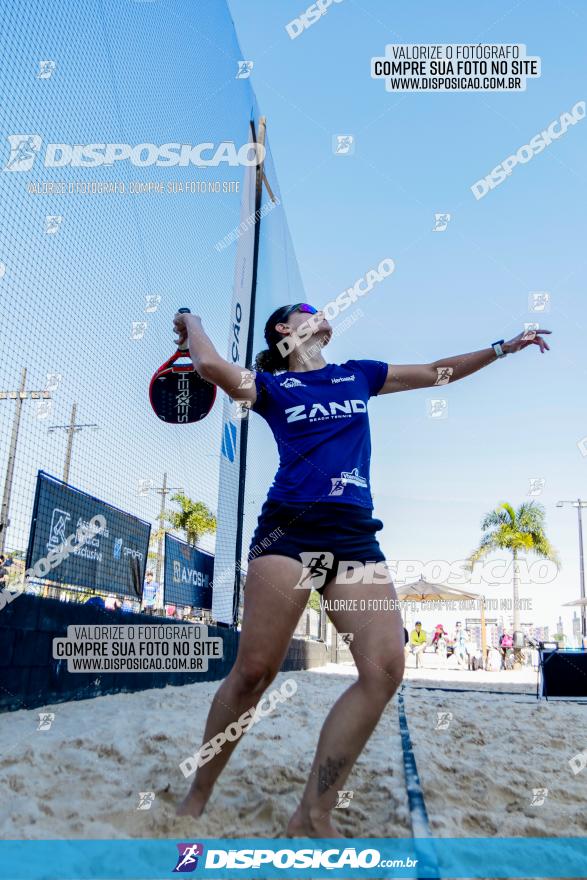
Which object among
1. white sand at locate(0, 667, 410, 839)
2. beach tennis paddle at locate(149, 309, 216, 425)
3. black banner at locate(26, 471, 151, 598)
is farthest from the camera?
beach tennis paddle at locate(149, 309, 216, 425)

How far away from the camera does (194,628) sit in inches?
234

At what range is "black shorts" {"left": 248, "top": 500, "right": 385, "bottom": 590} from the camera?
65.4 inches

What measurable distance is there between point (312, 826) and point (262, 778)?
653 millimetres

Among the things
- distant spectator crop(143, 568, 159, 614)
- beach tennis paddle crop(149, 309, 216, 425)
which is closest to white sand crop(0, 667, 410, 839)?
beach tennis paddle crop(149, 309, 216, 425)

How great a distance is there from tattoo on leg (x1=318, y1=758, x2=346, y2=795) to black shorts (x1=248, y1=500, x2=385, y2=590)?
16.0 inches

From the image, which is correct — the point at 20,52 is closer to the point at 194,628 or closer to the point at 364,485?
the point at 364,485

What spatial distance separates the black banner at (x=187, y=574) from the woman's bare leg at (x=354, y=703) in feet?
14.7

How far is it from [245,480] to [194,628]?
1.87m

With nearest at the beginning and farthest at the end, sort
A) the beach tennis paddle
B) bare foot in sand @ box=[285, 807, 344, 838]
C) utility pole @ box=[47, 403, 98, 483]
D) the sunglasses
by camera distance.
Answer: bare foot in sand @ box=[285, 807, 344, 838]
the sunglasses
utility pole @ box=[47, 403, 98, 483]
the beach tennis paddle

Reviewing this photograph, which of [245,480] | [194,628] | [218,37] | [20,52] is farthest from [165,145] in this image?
[194,628]

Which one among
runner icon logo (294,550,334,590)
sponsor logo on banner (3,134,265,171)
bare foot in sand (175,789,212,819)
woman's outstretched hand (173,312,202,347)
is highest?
sponsor logo on banner (3,134,265,171)

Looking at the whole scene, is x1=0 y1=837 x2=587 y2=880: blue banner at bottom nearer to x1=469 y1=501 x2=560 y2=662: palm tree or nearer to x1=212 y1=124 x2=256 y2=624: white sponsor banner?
x1=212 y1=124 x2=256 y2=624: white sponsor banner

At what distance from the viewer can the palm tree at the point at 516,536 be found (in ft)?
83.1

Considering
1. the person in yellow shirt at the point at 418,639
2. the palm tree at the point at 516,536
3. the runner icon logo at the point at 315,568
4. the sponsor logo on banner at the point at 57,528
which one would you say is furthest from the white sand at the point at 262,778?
the palm tree at the point at 516,536
